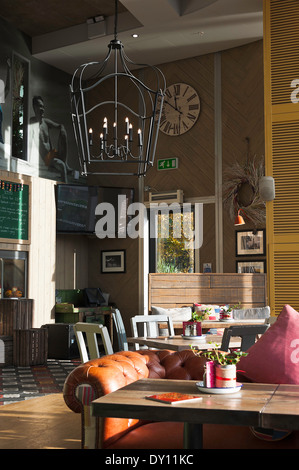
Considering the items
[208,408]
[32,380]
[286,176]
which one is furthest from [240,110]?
[208,408]

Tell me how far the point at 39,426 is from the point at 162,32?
686cm

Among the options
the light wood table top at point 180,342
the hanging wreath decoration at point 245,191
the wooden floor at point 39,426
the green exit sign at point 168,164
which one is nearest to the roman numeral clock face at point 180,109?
the green exit sign at point 168,164

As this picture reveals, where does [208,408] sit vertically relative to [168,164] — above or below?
below

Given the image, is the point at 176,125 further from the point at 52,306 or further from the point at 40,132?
the point at 52,306

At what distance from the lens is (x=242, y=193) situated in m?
9.63

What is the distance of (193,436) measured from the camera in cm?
236

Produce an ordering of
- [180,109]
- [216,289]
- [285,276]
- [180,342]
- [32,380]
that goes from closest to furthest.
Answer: [180,342] < [285,276] < [32,380] < [216,289] < [180,109]

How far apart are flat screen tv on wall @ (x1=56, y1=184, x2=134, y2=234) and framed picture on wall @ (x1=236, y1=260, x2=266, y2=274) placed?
2472 mm

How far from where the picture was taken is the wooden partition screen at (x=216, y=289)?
28.8ft

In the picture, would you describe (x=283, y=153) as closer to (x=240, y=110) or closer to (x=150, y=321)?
(x=150, y=321)

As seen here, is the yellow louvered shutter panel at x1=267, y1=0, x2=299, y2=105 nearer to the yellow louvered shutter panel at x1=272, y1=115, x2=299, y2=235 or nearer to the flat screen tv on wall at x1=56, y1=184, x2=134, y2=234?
the yellow louvered shutter panel at x1=272, y1=115, x2=299, y2=235

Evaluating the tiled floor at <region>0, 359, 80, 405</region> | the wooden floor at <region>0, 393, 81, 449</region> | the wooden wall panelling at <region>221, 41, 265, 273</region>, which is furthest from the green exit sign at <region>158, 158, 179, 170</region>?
the wooden floor at <region>0, 393, 81, 449</region>

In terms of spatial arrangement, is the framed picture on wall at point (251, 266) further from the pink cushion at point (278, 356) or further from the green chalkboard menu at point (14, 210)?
the pink cushion at point (278, 356)

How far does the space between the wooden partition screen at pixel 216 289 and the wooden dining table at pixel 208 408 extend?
622cm
